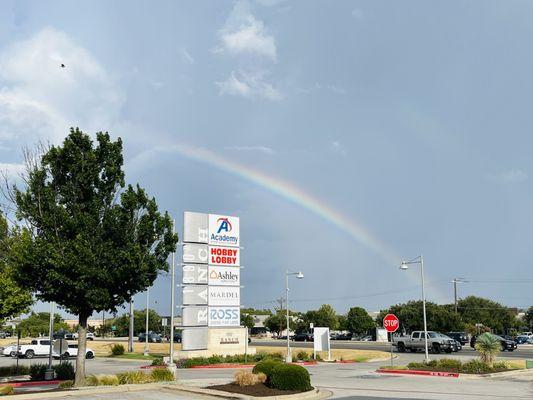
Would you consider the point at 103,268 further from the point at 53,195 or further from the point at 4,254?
the point at 4,254

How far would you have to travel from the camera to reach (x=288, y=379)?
19.9m

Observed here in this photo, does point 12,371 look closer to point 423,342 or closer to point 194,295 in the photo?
point 194,295

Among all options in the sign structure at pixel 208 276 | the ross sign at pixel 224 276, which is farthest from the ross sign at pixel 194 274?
A: the ross sign at pixel 224 276

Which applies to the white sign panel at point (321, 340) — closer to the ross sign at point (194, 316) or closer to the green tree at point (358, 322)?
the ross sign at point (194, 316)

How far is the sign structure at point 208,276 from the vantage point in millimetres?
39281

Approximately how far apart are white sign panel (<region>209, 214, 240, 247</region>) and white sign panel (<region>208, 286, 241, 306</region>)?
326 cm

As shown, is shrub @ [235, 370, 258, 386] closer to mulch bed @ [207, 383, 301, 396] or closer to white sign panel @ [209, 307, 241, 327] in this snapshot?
mulch bed @ [207, 383, 301, 396]

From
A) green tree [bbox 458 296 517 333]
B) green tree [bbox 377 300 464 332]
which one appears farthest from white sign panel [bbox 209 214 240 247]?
green tree [bbox 458 296 517 333]

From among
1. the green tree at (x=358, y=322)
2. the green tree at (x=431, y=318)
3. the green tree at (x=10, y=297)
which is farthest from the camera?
the green tree at (x=358, y=322)

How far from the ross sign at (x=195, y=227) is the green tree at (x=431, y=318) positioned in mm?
63058

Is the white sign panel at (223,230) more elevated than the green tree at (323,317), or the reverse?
the white sign panel at (223,230)

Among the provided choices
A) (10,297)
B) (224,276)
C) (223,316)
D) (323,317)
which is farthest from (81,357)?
(323,317)

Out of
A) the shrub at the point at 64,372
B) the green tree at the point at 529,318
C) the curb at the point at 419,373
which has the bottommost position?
the green tree at the point at 529,318

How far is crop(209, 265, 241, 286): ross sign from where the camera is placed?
133 ft
